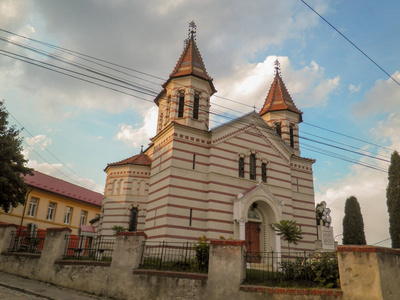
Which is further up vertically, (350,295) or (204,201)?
(204,201)

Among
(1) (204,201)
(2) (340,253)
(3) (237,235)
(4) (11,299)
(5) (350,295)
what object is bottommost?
(4) (11,299)

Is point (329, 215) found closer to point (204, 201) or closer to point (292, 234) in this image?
point (292, 234)

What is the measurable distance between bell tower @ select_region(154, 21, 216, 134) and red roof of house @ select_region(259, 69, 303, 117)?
6597 millimetres

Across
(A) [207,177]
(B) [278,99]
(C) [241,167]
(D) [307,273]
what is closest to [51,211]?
(A) [207,177]

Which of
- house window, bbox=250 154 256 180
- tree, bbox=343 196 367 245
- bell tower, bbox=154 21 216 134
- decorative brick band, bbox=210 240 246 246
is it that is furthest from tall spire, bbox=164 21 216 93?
tree, bbox=343 196 367 245

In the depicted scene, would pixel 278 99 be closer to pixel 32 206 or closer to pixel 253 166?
pixel 253 166

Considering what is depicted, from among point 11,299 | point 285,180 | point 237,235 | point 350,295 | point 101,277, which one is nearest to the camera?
point 350,295

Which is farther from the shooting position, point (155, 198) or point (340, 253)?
point (155, 198)

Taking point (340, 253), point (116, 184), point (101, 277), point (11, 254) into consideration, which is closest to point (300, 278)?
point (340, 253)

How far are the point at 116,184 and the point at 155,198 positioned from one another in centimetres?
796

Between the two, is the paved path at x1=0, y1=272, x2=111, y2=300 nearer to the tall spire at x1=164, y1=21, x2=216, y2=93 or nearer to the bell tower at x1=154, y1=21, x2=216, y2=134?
the bell tower at x1=154, y1=21, x2=216, y2=134

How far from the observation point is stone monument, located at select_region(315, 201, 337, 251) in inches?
989

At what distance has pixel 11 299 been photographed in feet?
33.9

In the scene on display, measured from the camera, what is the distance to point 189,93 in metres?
23.6
